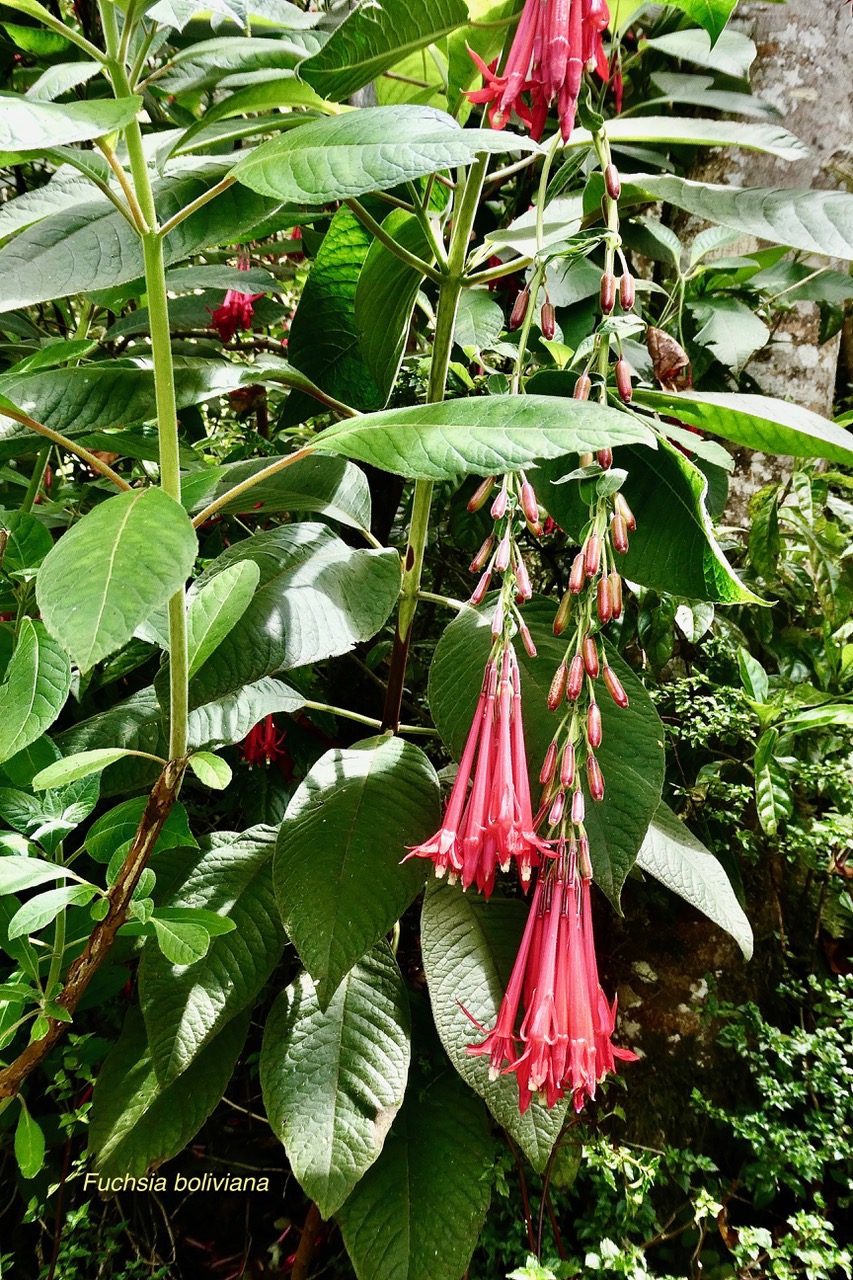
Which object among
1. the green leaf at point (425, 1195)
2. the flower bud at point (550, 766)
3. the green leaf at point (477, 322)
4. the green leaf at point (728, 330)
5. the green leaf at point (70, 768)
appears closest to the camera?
the green leaf at point (70, 768)

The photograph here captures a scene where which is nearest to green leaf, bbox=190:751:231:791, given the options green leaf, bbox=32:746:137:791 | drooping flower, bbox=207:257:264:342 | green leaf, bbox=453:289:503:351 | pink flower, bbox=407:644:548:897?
green leaf, bbox=32:746:137:791

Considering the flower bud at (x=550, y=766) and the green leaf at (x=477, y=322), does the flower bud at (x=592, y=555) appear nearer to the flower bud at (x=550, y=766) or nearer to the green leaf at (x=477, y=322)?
the flower bud at (x=550, y=766)

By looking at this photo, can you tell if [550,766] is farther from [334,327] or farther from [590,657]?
[334,327]

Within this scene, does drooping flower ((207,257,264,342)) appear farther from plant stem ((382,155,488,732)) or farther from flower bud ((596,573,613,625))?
flower bud ((596,573,613,625))

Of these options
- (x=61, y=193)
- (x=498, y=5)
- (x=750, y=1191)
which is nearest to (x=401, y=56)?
(x=498, y=5)

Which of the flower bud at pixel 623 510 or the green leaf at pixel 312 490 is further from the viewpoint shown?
the green leaf at pixel 312 490

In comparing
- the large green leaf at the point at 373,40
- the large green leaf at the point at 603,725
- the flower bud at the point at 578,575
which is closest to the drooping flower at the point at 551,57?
the large green leaf at the point at 373,40

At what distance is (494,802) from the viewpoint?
0.53 metres

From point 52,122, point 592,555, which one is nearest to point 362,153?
point 52,122

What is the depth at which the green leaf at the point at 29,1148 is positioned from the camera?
552mm

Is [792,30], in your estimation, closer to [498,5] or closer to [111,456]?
[498,5]

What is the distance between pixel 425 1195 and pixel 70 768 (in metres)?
0.50

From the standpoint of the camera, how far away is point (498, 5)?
0.61 meters

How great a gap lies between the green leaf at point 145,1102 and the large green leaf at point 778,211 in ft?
2.58
